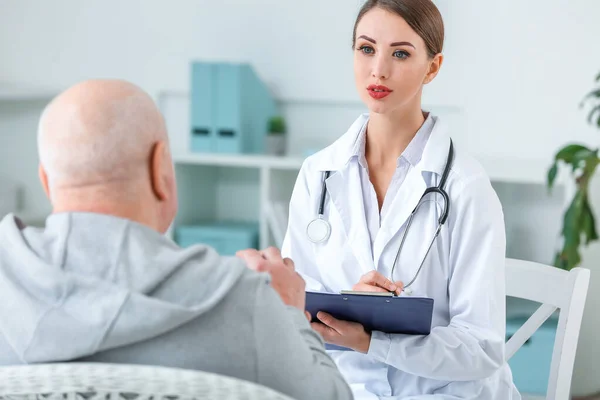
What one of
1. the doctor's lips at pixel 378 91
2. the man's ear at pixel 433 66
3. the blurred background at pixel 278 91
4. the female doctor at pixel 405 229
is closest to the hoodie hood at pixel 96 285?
the female doctor at pixel 405 229

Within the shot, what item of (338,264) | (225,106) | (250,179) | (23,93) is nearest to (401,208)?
(338,264)

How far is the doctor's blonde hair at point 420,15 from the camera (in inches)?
62.2

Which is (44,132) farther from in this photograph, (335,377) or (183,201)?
(183,201)

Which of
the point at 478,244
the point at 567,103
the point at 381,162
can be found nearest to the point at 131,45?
the point at 567,103

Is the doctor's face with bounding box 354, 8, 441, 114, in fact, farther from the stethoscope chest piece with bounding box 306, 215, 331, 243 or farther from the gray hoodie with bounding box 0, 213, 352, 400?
the gray hoodie with bounding box 0, 213, 352, 400

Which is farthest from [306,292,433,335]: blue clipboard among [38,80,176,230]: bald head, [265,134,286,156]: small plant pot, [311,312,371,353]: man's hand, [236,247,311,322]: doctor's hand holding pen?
[265,134,286,156]: small plant pot

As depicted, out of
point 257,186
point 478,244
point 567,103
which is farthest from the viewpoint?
point 257,186

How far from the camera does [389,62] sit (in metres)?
1.60

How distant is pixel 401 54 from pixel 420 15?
0.27ft

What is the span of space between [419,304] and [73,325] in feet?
1.89

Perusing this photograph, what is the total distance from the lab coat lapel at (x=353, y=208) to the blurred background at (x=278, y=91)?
1.23 metres

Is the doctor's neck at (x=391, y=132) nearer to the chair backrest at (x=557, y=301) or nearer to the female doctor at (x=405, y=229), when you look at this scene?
the female doctor at (x=405, y=229)

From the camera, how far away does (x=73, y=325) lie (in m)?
0.93

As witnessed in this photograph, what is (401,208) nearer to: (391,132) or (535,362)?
(391,132)
